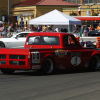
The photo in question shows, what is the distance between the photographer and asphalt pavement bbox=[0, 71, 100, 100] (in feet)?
23.2

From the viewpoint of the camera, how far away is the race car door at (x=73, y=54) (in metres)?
11.6

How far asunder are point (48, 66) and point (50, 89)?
3088mm

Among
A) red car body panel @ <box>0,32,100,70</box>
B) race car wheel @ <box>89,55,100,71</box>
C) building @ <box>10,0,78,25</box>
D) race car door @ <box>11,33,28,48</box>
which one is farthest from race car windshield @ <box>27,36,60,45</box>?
building @ <box>10,0,78,25</box>

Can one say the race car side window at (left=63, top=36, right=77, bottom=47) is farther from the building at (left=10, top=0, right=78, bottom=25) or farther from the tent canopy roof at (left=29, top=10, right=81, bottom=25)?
the building at (left=10, top=0, right=78, bottom=25)

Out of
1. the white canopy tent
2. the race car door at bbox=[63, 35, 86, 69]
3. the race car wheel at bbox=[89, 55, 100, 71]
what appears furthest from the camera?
the white canopy tent

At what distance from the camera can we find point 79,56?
11891mm

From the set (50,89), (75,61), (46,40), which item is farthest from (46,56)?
(50,89)

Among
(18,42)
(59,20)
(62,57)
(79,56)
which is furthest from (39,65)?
(59,20)

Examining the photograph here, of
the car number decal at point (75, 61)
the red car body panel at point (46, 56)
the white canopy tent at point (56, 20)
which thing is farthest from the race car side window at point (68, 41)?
the white canopy tent at point (56, 20)

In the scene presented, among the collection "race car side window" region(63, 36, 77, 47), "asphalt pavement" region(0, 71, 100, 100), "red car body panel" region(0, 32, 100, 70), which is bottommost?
"asphalt pavement" region(0, 71, 100, 100)

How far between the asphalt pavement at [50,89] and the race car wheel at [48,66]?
2.82 ft

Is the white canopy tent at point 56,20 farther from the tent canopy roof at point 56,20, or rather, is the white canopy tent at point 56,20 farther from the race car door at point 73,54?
the race car door at point 73,54

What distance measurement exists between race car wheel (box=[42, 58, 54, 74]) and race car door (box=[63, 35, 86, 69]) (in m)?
0.72

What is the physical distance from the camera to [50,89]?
26.3ft
